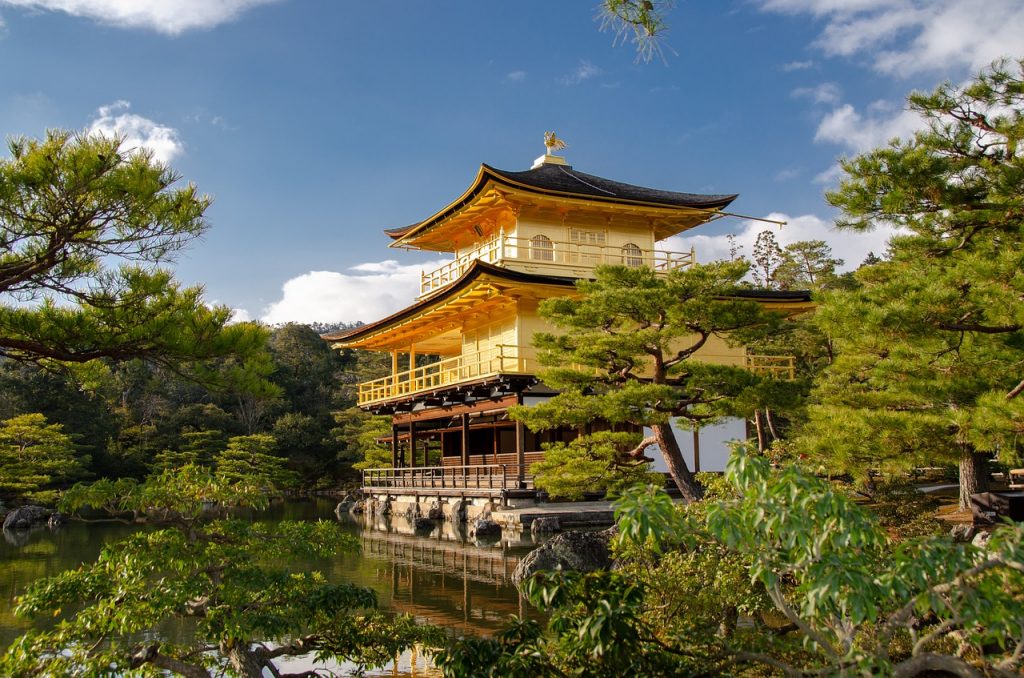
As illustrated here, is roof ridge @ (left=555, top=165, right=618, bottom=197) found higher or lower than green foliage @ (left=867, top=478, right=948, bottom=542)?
higher

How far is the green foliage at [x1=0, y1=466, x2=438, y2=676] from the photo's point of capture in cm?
427

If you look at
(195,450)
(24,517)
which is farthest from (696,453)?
(195,450)

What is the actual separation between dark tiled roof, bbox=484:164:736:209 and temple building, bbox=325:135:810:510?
51mm

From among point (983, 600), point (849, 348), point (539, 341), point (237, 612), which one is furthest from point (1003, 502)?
point (237, 612)

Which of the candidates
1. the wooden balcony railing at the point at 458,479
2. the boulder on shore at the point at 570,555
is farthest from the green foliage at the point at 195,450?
the boulder on shore at the point at 570,555

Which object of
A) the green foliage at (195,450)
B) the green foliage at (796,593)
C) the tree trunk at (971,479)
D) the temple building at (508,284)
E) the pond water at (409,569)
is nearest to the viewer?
the green foliage at (796,593)

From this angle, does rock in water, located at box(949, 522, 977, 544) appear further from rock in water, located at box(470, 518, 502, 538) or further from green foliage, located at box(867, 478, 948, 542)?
rock in water, located at box(470, 518, 502, 538)

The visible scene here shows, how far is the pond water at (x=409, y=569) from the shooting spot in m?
8.77

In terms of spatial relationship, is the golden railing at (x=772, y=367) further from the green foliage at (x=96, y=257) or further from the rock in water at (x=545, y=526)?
the green foliage at (x=96, y=257)

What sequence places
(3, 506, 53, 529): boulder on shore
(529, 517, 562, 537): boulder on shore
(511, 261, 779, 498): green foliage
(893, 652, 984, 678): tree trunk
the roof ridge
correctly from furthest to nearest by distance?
(3, 506, 53, 529): boulder on shore < the roof ridge < (529, 517, 562, 537): boulder on shore < (511, 261, 779, 498): green foliage < (893, 652, 984, 678): tree trunk

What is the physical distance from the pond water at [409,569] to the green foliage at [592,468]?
4.60 feet

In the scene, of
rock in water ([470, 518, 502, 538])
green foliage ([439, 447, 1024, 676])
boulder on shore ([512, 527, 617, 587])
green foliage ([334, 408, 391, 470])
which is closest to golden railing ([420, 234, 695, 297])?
rock in water ([470, 518, 502, 538])

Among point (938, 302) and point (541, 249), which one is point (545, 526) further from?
point (938, 302)

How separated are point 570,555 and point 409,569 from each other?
3.16 metres
